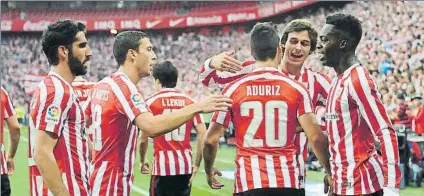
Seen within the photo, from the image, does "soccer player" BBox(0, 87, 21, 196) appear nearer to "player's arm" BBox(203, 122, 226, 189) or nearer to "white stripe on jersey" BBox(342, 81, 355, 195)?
"player's arm" BBox(203, 122, 226, 189)

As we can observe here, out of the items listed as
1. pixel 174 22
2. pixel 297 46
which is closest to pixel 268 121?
pixel 297 46

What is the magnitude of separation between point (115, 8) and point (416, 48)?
69.2 ft

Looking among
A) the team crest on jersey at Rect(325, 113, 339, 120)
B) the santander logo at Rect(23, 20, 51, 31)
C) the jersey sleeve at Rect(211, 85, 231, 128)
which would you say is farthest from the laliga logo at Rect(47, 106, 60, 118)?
the santander logo at Rect(23, 20, 51, 31)

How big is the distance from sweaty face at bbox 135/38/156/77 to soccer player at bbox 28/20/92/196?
511mm

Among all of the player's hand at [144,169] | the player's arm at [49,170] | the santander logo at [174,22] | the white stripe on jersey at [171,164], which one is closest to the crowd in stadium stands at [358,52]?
the santander logo at [174,22]

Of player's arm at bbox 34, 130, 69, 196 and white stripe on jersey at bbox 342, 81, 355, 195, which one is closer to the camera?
player's arm at bbox 34, 130, 69, 196

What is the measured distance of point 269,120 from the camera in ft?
13.6

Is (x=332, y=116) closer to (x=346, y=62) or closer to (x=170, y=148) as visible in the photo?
(x=346, y=62)

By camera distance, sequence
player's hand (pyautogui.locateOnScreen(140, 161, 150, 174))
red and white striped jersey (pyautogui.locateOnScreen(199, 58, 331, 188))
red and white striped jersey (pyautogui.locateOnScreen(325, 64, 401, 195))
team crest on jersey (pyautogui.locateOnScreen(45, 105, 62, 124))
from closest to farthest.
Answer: team crest on jersey (pyautogui.locateOnScreen(45, 105, 62, 124))
red and white striped jersey (pyautogui.locateOnScreen(325, 64, 401, 195))
red and white striped jersey (pyautogui.locateOnScreen(199, 58, 331, 188))
player's hand (pyautogui.locateOnScreen(140, 161, 150, 174))

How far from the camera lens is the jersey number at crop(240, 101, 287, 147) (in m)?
4.15

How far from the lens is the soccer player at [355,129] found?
13.1ft

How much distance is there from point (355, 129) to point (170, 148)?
293cm

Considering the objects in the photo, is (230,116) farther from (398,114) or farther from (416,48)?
(416,48)

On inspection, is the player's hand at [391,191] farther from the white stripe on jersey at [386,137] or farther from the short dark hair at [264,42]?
the short dark hair at [264,42]
